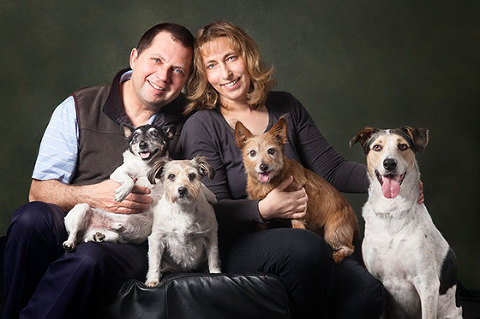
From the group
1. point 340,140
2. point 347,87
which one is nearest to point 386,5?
point 347,87

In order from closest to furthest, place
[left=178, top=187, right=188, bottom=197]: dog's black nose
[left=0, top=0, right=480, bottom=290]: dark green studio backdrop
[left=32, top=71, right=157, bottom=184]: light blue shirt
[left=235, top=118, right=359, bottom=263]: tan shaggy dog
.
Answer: [left=178, top=187, right=188, bottom=197]: dog's black nose < [left=235, top=118, right=359, bottom=263]: tan shaggy dog < [left=32, top=71, right=157, bottom=184]: light blue shirt < [left=0, top=0, right=480, bottom=290]: dark green studio backdrop

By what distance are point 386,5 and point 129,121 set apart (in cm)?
233

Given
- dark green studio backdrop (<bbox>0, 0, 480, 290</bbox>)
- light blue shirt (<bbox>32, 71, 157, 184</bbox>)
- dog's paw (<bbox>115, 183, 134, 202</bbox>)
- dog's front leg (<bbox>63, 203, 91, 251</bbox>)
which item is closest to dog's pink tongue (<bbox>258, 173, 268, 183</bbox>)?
dog's paw (<bbox>115, 183, 134, 202</bbox>)

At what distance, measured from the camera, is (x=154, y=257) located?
272 cm

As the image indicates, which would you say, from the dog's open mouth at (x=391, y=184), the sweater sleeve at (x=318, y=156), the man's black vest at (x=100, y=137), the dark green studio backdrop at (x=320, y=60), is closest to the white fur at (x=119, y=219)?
the man's black vest at (x=100, y=137)

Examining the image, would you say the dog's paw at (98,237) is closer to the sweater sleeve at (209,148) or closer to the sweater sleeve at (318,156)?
the sweater sleeve at (209,148)

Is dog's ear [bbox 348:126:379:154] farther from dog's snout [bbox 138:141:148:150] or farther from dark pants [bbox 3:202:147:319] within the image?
dark pants [bbox 3:202:147:319]

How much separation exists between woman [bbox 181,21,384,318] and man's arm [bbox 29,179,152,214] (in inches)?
16.6

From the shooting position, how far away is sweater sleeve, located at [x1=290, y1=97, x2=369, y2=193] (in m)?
3.27

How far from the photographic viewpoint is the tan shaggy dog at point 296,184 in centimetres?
283

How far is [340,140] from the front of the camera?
444 cm

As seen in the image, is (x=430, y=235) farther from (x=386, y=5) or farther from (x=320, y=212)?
(x=386, y=5)

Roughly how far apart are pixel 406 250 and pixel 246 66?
4.62 ft

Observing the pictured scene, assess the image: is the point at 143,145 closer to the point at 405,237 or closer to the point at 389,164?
the point at 389,164
